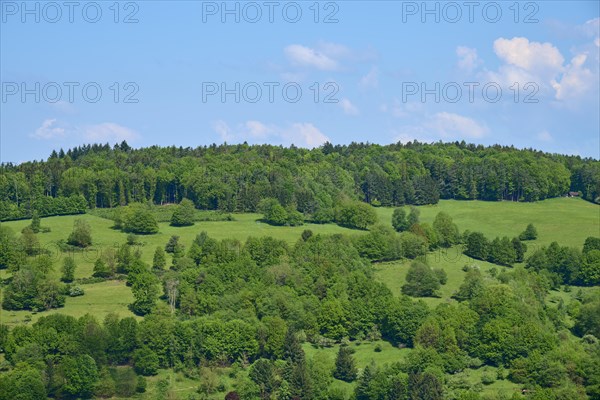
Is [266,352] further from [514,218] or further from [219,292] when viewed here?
[514,218]

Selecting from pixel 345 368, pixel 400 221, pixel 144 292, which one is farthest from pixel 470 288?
pixel 144 292

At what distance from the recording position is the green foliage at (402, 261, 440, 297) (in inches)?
5576

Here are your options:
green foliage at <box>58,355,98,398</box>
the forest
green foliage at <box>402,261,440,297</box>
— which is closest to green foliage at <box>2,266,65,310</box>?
the forest

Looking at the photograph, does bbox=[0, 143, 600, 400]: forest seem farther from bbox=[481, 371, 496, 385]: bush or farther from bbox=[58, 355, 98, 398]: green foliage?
bbox=[481, 371, 496, 385]: bush

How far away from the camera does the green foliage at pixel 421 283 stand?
142m

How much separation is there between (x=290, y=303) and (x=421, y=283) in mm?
19828

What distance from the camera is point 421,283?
142 metres

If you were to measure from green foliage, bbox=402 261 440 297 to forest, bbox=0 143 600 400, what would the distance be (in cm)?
28

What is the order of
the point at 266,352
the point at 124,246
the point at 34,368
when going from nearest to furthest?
the point at 34,368 → the point at 266,352 → the point at 124,246

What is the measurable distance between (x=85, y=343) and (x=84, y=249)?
3962 cm

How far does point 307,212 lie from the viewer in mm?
183875

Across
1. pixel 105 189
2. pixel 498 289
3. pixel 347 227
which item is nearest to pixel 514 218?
pixel 347 227

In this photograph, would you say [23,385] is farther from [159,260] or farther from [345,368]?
[159,260]

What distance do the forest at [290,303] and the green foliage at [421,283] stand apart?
28 centimetres
